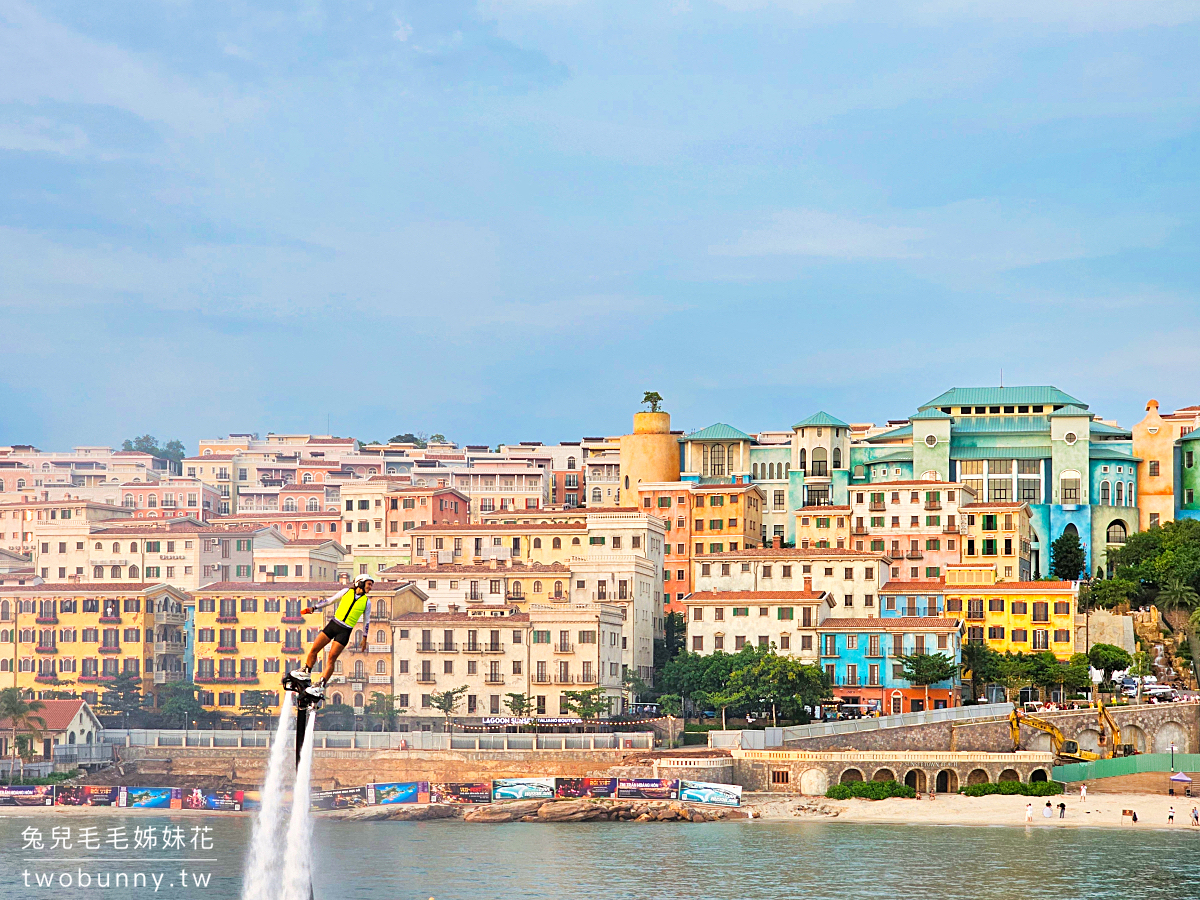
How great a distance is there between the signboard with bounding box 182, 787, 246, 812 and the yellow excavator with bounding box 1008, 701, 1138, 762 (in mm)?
45891

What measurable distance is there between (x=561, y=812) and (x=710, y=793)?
847 centimetres

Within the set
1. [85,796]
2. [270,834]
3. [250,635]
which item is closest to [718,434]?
[250,635]

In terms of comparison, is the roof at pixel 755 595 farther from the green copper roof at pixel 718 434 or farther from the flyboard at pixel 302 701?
the flyboard at pixel 302 701

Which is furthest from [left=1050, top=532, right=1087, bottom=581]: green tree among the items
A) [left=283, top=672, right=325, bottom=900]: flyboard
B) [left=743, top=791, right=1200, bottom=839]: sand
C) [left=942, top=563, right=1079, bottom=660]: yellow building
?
[left=283, top=672, right=325, bottom=900]: flyboard

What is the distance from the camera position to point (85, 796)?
3888 inches

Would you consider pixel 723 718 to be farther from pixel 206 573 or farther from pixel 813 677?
pixel 206 573

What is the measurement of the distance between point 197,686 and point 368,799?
24301 millimetres

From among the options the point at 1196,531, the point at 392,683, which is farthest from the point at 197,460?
the point at 1196,531

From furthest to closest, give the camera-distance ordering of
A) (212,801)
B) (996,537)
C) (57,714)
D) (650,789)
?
(996,537) < (57,714) < (212,801) < (650,789)

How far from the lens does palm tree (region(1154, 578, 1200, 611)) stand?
407 ft

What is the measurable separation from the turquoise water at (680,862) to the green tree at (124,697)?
20.9 meters

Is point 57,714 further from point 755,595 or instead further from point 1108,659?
point 1108,659

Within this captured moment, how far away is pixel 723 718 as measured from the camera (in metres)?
108

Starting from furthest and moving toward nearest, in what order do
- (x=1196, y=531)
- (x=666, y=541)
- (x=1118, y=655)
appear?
(x=666, y=541) → (x=1196, y=531) → (x=1118, y=655)
